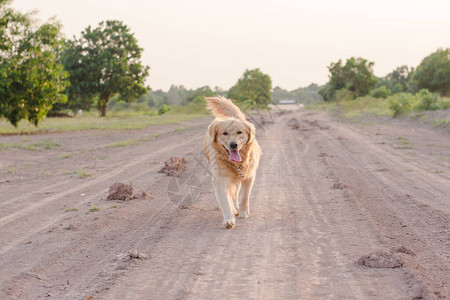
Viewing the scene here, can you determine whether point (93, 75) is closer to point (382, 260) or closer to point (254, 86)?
point (254, 86)

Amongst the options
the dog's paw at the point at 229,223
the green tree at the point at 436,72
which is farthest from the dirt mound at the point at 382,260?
the green tree at the point at 436,72

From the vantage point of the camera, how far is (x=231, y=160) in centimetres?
645

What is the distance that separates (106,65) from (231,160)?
37.3 metres

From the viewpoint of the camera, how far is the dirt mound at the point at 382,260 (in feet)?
14.6

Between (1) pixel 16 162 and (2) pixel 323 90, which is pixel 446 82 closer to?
(2) pixel 323 90

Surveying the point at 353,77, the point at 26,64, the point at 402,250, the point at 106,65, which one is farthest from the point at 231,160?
the point at 353,77

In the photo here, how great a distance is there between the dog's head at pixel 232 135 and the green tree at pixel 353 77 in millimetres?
75221

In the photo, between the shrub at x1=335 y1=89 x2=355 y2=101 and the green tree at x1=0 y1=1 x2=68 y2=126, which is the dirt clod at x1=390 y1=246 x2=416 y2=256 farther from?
the shrub at x1=335 y1=89 x2=355 y2=101

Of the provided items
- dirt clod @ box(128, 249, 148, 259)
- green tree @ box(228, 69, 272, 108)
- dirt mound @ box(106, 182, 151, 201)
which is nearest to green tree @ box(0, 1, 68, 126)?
dirt mound @ box(106, 182, 151, 201)

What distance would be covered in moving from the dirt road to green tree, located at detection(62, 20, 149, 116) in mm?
31072

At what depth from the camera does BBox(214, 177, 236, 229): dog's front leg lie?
6117 millimetres

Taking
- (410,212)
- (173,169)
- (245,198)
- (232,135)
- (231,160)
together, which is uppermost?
(232,135)

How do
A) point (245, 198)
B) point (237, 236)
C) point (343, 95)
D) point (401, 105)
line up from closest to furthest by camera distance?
point (237, 236)
point (245, 198)
point (401, 105)
point (343, 95)

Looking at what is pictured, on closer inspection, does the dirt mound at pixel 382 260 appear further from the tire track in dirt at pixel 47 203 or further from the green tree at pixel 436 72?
the green tree at pixel 436 72
